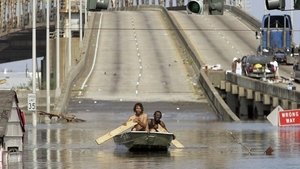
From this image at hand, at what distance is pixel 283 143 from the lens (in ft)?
125

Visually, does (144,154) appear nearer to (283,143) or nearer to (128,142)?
(128,142)

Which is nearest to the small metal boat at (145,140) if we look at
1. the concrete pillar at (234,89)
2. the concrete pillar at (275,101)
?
the concrete pillar at (275,101)

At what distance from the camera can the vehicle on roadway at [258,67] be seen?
246 ft

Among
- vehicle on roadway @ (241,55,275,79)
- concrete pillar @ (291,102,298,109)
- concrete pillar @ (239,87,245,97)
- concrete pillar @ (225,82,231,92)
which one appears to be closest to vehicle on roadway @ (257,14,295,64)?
concrete pillar @ (225,82,231,92)

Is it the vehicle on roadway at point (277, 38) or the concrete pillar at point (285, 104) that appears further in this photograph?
the vehicle on roadway at point (277, 38)

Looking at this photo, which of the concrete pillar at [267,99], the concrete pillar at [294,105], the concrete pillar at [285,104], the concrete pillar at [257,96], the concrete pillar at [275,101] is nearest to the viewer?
the concrete pillar at [294,105]

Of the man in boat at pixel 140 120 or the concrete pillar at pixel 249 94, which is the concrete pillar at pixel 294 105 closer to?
the concrete pillar at pixel 249 94

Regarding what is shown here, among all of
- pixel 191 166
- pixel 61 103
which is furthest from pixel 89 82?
pixel 191 166

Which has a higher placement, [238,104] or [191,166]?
[191,166]

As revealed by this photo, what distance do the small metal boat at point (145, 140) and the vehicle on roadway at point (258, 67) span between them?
132 ft

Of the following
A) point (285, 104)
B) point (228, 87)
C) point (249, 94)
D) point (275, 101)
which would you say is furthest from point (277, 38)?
point (285, 104)

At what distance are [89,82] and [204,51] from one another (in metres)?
24.1

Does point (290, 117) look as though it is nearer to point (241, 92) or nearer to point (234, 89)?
point (241, 92)

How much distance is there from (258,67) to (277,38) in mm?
20865
